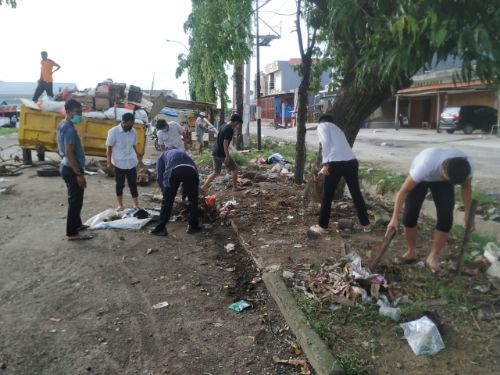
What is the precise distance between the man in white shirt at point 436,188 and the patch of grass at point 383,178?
13.9 feet

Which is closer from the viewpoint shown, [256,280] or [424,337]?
[424,337]

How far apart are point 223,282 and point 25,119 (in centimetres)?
897

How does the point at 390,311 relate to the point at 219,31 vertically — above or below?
below

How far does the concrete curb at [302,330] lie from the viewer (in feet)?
9.62

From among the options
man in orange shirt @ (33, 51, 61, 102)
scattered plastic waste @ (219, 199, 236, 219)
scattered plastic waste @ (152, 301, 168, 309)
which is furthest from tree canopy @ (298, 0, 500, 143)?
man in orange shirt @ (33, 51, 61, 102)

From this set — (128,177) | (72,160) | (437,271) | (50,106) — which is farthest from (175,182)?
(50,106)

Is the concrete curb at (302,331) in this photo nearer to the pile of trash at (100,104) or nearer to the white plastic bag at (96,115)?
the white plastic bag at (96,115)

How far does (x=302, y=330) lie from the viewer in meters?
3.35

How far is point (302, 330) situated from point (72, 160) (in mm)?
3729

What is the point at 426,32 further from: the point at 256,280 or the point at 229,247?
the point at 229,247

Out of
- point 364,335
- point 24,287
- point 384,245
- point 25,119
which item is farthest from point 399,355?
point 25,119

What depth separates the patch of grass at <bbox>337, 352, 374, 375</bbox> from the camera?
2.87 m

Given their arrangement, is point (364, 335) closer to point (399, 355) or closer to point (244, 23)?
point (399, 355)

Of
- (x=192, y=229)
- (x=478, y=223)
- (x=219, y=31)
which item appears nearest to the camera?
(x=478, y=223)
